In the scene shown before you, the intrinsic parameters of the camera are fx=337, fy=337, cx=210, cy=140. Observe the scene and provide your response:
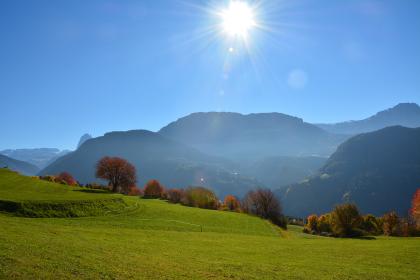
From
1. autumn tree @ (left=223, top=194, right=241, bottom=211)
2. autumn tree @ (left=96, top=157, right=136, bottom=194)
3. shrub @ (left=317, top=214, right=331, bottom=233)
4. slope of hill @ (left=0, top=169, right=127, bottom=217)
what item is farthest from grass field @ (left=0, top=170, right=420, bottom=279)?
shrub @ (left=317, top=214, right=331, bottom=233)

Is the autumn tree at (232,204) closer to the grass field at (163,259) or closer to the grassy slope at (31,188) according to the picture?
the grassy slope at (31,188)

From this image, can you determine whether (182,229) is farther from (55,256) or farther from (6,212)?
(55,256)

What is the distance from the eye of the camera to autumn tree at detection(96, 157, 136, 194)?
141625 millimetres

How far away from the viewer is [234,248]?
44.1 m

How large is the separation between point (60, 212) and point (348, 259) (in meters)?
45.2

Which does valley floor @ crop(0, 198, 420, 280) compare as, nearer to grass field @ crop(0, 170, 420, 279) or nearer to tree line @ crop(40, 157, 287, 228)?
grass field @ crop(0, 170, 420, 279)

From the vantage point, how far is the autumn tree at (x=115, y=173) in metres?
142

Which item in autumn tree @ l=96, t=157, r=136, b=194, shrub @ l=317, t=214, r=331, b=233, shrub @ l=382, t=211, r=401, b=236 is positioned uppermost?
autumn tree @ l=96, t=157, r=136, b=194

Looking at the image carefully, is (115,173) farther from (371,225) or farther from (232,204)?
(371,225)

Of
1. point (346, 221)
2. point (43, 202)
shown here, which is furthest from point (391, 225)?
point (43, 202)

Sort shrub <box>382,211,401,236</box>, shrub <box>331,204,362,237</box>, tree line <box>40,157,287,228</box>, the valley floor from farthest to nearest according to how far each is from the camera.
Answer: shrub <box>382,211,401,236</box> < tree line <box>40,157,287,228</box> < shrub <box>331,204,362,237</box> < the valley floor

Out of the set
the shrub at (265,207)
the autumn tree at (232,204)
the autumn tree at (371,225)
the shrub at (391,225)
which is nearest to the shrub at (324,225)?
the autumn tree at (371,225)

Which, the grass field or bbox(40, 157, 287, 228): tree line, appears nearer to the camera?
the grass field

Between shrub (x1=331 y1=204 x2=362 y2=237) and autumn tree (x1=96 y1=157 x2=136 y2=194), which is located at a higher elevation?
autumn tree (x1=96 y1=157 x2=136 y2=194)
